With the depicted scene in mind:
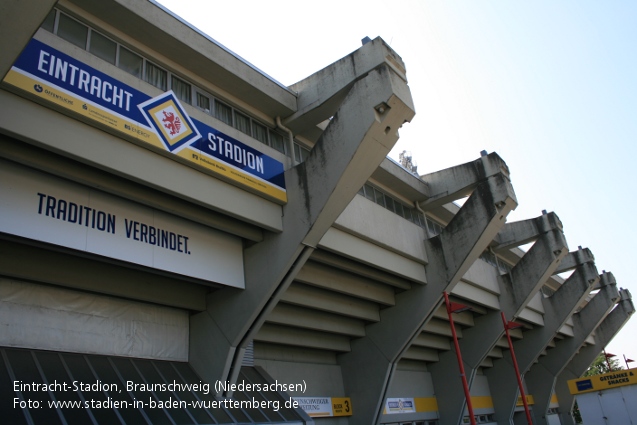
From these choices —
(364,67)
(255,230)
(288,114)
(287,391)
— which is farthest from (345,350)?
(364,67)

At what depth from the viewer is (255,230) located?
44.8 ft

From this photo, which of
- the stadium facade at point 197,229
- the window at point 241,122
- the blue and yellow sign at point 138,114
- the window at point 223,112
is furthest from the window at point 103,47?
the window at point 241,122

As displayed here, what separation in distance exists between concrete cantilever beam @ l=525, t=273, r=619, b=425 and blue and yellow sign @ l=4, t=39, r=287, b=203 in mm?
30345

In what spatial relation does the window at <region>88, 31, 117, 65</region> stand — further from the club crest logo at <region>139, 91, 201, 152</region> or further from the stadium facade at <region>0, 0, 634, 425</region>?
the club crest logo at <region>139, 91, 201, 152</region>

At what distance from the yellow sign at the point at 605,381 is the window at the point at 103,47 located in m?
25.6

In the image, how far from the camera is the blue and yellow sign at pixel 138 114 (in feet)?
29.3

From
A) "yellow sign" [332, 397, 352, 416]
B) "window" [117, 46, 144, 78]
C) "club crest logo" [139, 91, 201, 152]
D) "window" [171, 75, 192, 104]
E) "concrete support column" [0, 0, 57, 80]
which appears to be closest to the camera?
"concrete support column" [0, 0, 57, 80]

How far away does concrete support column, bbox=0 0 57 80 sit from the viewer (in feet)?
20.2

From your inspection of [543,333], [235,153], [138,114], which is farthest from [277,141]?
[543,333]

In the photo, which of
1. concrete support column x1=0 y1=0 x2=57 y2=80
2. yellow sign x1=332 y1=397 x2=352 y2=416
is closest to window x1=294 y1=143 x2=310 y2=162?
yellow sign x1=332 y1=397 x2=352 y2=416

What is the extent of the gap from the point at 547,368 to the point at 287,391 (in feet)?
88.9

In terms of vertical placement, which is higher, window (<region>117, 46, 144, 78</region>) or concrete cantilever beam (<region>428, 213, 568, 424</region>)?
window (<region>117, 46, 144, 78</region>)

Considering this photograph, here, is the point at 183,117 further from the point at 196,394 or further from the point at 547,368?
the point at 547,368

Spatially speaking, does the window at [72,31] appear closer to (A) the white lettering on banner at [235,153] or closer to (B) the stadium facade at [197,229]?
(B) the stadium facade at [197,229]
